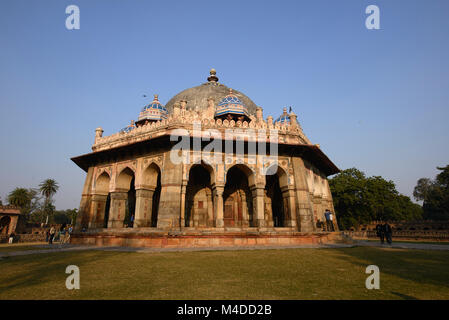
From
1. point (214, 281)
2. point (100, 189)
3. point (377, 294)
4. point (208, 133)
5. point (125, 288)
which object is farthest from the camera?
point (100, 189)

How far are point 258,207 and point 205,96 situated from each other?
45.1 feet

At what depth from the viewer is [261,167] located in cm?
1678

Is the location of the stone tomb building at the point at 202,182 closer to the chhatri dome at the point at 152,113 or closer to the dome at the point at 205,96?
the chhatri dome at the point at 152,113

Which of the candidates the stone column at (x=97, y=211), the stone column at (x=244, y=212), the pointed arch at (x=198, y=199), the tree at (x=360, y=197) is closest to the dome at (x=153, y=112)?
the pointed arch at (x=198, y=199)

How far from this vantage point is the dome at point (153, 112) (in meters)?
20.8

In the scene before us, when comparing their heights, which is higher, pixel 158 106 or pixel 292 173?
pixel 158 106

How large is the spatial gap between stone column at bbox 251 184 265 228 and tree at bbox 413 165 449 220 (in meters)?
41.9

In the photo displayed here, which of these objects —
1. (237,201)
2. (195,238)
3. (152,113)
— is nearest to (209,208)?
(237,201)

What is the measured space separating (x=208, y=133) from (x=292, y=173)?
6508 millimetres

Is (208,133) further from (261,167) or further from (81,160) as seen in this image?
(81,160)

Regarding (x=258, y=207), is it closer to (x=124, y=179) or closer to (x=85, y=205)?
(x=124, y=179)

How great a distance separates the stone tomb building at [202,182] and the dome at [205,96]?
4148mm

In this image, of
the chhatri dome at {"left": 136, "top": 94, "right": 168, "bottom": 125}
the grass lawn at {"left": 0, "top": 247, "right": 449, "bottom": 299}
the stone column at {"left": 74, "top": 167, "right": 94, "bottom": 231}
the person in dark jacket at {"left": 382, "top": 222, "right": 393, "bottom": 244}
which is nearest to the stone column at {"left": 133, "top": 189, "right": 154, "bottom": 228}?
the stone column at {"left": 74, "top": 167, "right": 94, "bottom": 231}
